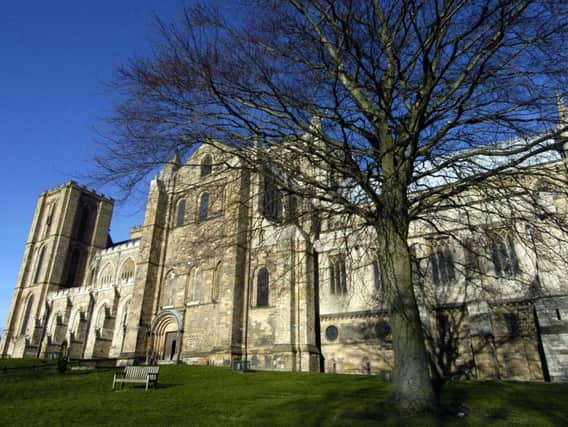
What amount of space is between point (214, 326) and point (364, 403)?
16.1 m

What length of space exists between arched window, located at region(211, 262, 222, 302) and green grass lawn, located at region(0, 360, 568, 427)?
31.0 ft

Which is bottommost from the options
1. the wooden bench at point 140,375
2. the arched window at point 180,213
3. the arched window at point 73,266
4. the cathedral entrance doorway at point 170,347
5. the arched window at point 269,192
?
the wooden bench at point 140,375

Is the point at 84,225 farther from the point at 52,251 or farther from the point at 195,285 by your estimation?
the point at 195,285

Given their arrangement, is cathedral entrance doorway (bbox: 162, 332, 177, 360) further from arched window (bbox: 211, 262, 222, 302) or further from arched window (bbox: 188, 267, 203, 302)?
arched window (bbox: 211, 262, 222, 302)

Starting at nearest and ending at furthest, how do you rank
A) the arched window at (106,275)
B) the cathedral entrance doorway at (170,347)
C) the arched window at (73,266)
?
the cathedral entrance doorway at (170,347), the arched window at (106,275), the arched window at (73,266)

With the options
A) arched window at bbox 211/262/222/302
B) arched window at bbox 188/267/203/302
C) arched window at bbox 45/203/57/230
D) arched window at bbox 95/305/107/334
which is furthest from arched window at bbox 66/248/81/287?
arched window at bbox 211/262/222/302

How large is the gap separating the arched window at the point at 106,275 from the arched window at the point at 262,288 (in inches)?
1303

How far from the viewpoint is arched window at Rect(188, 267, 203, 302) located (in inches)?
1014

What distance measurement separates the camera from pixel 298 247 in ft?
74.8

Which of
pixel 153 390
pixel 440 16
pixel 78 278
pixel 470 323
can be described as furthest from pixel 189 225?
pixel 78 278

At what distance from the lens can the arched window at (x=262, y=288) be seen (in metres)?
23.5

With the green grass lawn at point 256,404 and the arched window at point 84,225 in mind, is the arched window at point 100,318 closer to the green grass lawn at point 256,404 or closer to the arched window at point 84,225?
the arched window at point 84,225

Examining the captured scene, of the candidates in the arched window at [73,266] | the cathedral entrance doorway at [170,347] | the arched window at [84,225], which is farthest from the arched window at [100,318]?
the arched window at [84,225]

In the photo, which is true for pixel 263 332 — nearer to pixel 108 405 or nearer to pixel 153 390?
pixel 153 390
